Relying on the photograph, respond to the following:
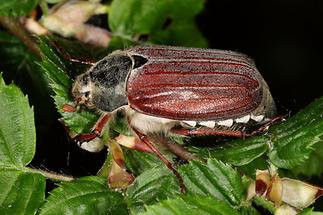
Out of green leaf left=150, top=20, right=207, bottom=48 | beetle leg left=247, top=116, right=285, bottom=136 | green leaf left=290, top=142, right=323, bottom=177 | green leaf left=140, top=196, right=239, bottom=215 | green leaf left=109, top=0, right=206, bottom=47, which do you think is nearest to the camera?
green leaf left=140, top=196, right=239, bottom=215

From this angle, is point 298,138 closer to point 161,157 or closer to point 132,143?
point 161,157

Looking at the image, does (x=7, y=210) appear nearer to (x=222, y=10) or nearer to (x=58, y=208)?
(x=58, y=208)

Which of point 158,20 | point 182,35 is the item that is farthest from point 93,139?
point 182,35

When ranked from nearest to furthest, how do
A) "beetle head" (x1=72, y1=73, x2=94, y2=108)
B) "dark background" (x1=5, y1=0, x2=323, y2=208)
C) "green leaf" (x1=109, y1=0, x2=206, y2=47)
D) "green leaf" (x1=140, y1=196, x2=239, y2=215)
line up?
1. "green leaf" (x1=140, y1=196, x2=239, y2=215)
2. "beetle head" (x1=72, y1=73, x2=94, y2=108)
3. "green leaf" (x1=109, y1=0, x2=206, y2=47)
4. "dark background" (x1=5, y1=0, x2=323, y2=208)

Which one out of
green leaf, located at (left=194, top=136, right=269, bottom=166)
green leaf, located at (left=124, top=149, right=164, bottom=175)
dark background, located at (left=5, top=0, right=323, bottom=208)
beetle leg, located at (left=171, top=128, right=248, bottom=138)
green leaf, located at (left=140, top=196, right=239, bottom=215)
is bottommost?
dark background, located at (left=5, top=0, right=323, bottom=208)

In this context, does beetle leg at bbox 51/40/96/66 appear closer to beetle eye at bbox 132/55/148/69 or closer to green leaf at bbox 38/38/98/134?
green leaf at bbox 38/38/98/134

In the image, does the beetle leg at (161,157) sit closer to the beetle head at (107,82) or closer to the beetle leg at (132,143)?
the beetle leg at (132,143)

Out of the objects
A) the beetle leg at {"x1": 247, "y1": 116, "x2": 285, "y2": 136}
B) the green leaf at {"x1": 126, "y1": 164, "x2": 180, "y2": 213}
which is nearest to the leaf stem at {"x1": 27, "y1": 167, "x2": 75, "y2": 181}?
the green leaf at {"x1": 126, "y1": 164, "x2": 180, "y2": 213}
